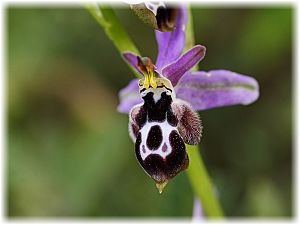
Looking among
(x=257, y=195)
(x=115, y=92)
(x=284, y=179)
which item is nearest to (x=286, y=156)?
(x=284, y=179)

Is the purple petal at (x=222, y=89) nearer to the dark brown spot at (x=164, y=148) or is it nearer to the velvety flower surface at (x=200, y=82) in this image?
the velvety flower surface at (x=200, y=82)

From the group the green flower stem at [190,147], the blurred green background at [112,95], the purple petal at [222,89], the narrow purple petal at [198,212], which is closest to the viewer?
the green flower stem at [190,147]

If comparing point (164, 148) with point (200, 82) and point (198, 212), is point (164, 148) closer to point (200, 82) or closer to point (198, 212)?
point (200, 82)

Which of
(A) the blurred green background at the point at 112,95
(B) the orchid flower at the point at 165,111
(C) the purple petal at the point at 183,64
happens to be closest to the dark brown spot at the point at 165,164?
(B) the orchid flower at the point at 165,111

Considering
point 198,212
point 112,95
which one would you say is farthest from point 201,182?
point 112,95

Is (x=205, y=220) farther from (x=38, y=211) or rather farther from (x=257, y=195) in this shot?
(x=38, y=211)

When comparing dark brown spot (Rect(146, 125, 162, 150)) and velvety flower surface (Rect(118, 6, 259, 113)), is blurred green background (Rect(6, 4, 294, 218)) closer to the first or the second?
velvety flower surface (Rect(118, 6, 259, 113))
